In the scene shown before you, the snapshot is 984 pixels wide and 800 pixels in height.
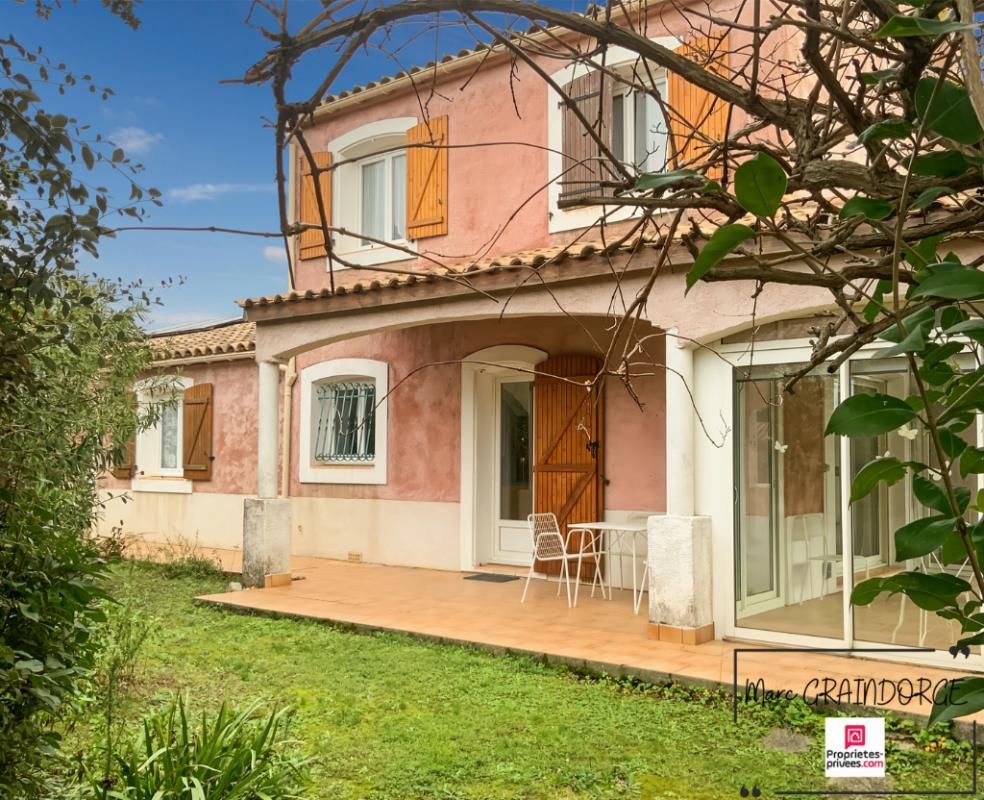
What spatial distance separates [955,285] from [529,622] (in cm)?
701

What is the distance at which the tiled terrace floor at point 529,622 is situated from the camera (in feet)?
19.8

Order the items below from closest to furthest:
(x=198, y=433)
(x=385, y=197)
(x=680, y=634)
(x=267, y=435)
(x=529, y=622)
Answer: (x=680, y=634)
(x=529, y=622)
(x=267, y=435)
(x=385, y=197)
(x=198, y=433)

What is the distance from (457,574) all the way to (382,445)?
2039 millimetres

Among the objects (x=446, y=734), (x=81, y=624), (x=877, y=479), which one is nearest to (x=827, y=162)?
(x=877, y=479)

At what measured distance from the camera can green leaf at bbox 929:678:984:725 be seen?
1.16 m

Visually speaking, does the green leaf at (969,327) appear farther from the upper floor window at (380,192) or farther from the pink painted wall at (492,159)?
the upper floor window at (380,192)

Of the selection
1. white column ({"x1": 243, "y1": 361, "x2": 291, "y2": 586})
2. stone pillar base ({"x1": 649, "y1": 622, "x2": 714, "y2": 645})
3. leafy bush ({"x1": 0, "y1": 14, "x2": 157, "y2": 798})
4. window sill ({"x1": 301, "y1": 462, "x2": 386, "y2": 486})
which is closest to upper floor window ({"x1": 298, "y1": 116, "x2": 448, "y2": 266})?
white column ({"x1": 243, "y1": 361, "x2": 291, "y2": 586})

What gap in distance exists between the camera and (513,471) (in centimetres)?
1098

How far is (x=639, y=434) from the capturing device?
9477 millimetres

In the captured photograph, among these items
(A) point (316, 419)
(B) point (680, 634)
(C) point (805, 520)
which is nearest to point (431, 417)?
(A) point (316, 419)

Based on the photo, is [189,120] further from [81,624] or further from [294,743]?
[81,624]

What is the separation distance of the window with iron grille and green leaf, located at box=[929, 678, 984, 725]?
10.6 metres

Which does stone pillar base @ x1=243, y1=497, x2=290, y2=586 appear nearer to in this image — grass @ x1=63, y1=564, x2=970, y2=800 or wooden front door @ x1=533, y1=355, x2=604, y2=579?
grass @ x1=63, y1=564, x2=970, y2=800

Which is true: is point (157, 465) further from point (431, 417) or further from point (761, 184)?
point (761, 184)
